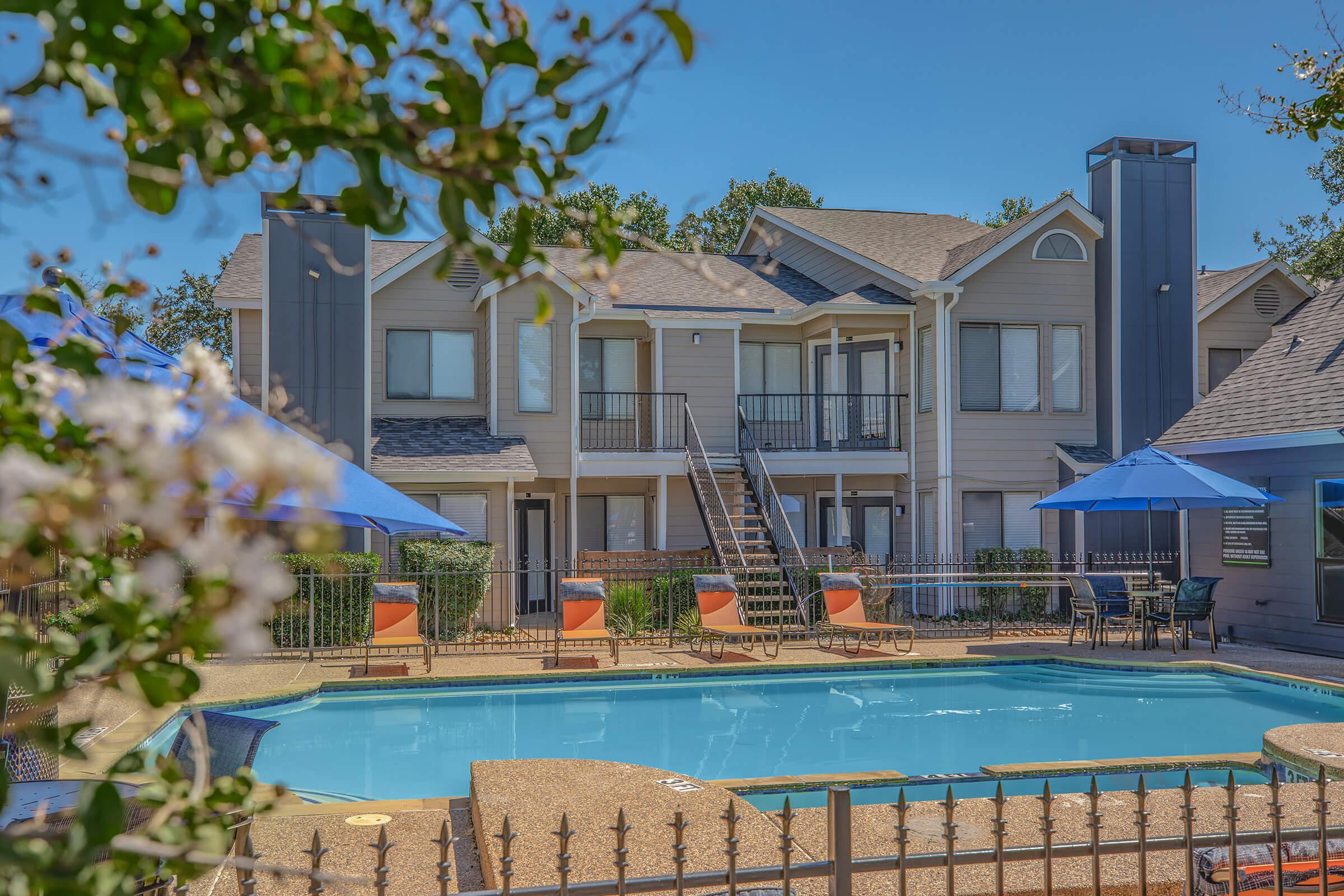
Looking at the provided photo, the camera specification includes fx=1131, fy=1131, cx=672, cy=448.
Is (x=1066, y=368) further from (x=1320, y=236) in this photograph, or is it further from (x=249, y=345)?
(x=1320, y=236)

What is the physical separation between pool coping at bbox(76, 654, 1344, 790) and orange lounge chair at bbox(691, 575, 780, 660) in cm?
95

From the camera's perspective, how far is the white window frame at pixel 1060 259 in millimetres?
21344

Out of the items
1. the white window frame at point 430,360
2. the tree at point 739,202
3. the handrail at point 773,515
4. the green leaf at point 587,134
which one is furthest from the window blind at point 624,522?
the tree at point 739,202

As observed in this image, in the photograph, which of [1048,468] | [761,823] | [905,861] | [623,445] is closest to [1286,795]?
[761,823]

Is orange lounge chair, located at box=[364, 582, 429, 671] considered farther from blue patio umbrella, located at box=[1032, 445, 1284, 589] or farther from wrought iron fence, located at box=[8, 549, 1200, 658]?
blue patio umbrella, located at box=[1032, 445, 1284, 589]

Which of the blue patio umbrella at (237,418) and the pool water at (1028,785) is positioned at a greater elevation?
the blue patio umbrella at (237,418)

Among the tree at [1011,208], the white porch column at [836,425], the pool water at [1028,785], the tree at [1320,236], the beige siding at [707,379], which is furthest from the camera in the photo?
the tree at [1011,208]

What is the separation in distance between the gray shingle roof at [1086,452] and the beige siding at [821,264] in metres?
4.17

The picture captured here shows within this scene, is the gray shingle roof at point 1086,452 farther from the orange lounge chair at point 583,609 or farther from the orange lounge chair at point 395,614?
the orange lounge chair at point 395,614

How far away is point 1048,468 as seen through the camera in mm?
21250

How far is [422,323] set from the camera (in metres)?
21.3

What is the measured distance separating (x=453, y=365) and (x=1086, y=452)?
12.0 meters

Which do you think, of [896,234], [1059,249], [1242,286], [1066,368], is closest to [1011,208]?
[896,234]

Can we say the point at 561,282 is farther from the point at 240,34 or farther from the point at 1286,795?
the point at 240,34
